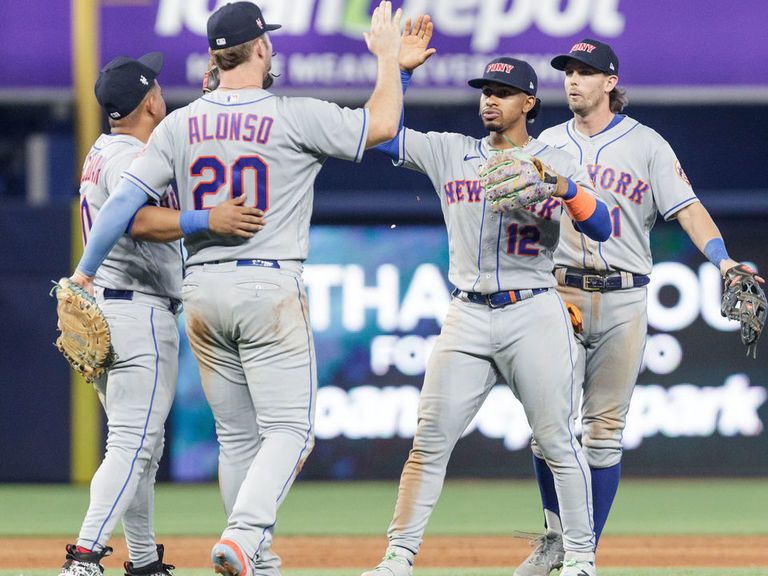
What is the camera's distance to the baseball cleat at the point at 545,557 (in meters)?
4.71

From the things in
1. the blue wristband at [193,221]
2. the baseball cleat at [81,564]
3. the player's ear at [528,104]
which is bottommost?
the baseball cleat at [81,564]

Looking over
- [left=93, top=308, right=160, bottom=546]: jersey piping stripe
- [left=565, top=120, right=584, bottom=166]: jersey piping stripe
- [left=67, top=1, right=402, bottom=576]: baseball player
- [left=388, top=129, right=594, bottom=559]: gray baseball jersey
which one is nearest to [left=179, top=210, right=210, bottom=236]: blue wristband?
[left=67, top=1, right=402, bottom=576]: baseball player

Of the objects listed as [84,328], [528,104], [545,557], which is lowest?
[545,557]

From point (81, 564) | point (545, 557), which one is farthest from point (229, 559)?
point (545, 557)

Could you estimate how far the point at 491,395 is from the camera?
837 cm

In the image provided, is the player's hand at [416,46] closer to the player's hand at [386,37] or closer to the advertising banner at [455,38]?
the player's hand at [386,37]

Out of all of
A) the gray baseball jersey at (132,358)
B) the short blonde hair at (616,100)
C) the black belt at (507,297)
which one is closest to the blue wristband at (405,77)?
the black belt at (507,297)

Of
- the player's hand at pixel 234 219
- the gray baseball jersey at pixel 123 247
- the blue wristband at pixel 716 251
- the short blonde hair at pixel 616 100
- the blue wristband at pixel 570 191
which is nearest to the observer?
the player's hand at pixel 234 219

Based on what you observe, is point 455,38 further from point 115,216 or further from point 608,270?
point 115,216

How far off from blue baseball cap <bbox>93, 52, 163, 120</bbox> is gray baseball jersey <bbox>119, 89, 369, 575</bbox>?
0.49 meters

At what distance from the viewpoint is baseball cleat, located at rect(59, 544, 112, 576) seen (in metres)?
3.84

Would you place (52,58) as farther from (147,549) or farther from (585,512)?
(585,512)

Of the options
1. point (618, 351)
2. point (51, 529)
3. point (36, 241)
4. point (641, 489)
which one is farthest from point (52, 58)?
point (618, 351)

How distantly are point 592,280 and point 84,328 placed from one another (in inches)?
75.8
